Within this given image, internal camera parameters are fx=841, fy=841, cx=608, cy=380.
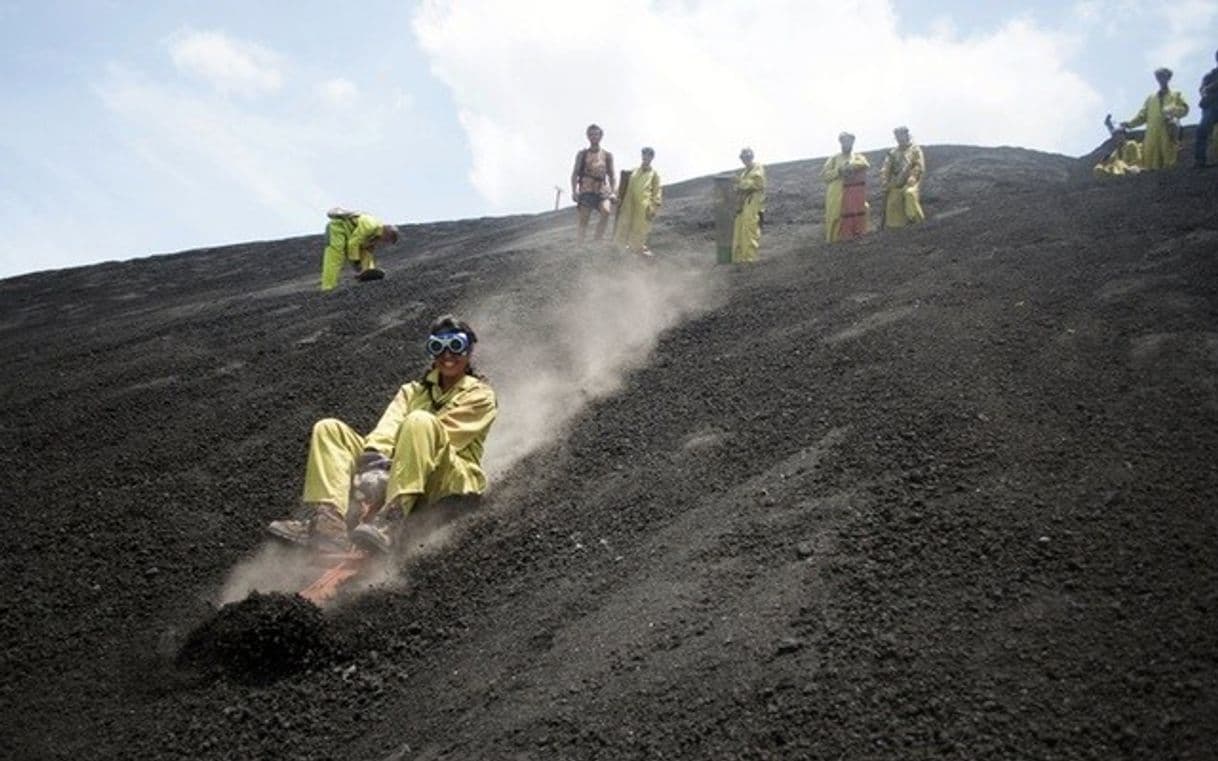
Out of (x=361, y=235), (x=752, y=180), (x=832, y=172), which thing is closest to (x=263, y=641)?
(x=361, y=235)

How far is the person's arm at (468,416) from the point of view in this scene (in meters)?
4.51

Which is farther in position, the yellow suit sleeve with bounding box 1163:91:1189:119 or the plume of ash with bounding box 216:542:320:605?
the yellow suit sleeve with bounding box 1163:91:1189:119

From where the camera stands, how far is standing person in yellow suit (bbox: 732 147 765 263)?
1123cm

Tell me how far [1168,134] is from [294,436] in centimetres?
1374

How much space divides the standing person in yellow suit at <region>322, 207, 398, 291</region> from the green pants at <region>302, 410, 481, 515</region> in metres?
5.85

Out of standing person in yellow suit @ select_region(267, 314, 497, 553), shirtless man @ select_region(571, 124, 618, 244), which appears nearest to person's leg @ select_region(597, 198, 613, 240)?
shirtless man @ select_region(571, 124, 618, 244)

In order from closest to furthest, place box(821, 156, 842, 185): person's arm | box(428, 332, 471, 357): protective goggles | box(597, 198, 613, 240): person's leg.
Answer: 1. box(428, 332, 471, 357): protective goggles
2. box(821, 156, 842, 185): person's arm
3. box(597, 198, 613, 240): person's leg

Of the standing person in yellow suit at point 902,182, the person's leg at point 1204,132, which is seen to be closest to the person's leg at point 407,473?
the standing person in yellow suit at point 902,182

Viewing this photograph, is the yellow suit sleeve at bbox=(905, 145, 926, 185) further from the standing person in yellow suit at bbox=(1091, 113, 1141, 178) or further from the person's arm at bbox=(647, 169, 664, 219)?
the standing person in yellow suit at bbox=(1091, 113, 1141, 178)

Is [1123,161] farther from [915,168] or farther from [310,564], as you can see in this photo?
[310,564]

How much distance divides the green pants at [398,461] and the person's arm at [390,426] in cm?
8

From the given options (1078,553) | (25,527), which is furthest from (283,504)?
(1078,553)

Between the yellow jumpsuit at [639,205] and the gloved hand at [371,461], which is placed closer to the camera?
the gloved hand at [371,461]

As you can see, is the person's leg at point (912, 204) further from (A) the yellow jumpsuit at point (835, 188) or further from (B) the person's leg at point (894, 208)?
(A) the yellow jumpsuit at point (835, 188)
